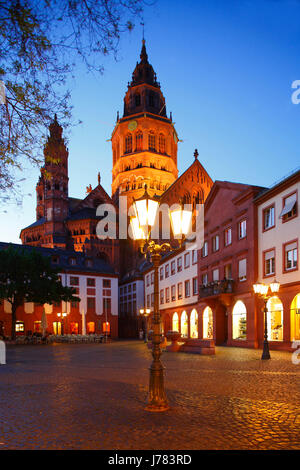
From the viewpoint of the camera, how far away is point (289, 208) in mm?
27047

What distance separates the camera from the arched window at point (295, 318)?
85.3ft

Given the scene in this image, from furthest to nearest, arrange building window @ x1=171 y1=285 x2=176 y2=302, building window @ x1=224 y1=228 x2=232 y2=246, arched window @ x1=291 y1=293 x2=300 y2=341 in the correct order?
building window @ x1=171 y1=285 x2=176 y2=302, building window @ x1=224 y1=228 x2=232 y2=246, arched window @ x1=291 y1=293 x2=300 y2=341

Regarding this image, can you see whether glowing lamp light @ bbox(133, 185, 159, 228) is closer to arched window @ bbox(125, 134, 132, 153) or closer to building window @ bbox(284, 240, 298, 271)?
building window @ bbox(284, 240, 298, 271)

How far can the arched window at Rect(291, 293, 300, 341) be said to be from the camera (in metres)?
26.0

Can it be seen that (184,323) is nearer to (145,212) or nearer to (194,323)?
(194,323)

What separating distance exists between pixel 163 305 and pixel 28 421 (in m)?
49.0

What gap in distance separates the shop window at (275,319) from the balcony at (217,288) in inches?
211

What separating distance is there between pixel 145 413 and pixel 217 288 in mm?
27966

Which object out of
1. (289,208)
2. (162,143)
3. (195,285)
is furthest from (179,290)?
(162,143)

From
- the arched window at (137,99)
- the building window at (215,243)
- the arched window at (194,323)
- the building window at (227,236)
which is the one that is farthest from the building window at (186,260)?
the arched window at (137,99)

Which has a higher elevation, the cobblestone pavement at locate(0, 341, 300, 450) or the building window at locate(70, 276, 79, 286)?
the building window at locate(70, 276, 79, 286)

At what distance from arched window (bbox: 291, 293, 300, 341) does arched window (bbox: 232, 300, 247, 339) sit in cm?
651

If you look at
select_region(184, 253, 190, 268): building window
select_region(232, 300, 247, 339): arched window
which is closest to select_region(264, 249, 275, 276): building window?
select_region(232, 300, 247, 339): arched window
